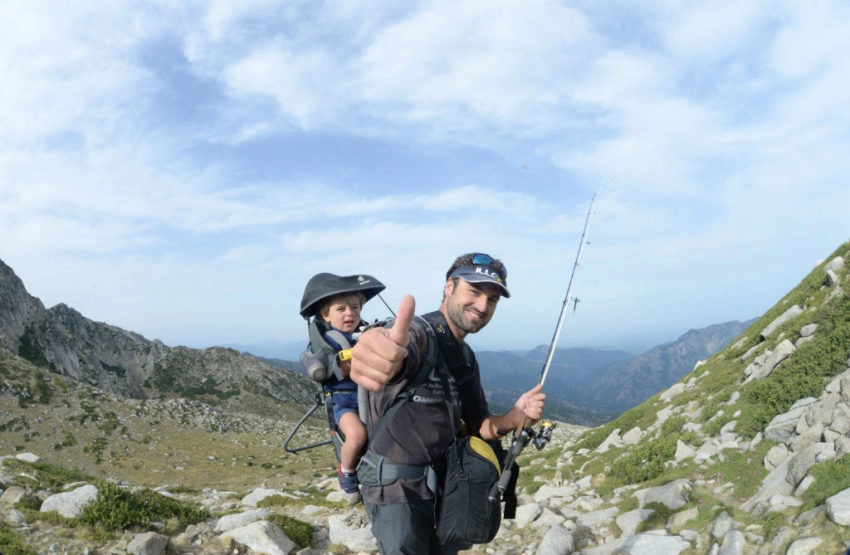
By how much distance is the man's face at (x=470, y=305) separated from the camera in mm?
4535

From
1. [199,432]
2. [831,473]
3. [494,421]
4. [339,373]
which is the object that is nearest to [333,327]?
[339,373]

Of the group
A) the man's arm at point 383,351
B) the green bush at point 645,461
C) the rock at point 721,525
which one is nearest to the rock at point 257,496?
the green bush at point 645,461

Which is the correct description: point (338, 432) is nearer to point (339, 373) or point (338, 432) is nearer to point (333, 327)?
point (339, 373)

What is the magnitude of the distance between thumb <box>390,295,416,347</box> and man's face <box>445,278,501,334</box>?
119 cm

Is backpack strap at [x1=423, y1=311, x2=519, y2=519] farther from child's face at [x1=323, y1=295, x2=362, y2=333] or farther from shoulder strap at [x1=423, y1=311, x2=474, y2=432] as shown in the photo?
child's face at [x1=323, y1=295, x2=362, y2=333]

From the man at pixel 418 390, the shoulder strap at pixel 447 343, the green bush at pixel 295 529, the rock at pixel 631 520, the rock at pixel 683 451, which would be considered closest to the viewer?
the man at pixel 418 390

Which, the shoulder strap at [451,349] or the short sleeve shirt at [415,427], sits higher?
the shoulder strap at [451,349]

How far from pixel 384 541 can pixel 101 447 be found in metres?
39.6

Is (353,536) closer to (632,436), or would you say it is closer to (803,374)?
(803,374)

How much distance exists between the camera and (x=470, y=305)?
15.1 feet

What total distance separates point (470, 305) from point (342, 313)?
2477 mm

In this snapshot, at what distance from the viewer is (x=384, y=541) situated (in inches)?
165

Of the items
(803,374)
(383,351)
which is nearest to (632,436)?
(803,374)

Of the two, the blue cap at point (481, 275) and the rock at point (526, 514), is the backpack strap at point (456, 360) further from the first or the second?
the rock at point (526, 514)
